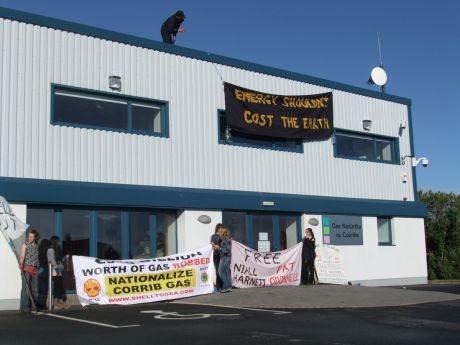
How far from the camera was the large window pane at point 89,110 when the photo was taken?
1537 centimetres

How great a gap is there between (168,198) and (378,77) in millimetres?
11775

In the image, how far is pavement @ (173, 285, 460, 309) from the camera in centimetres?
1334

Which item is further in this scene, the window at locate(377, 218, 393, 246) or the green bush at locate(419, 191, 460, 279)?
the green bush at locate(419, 191, 460, 279)

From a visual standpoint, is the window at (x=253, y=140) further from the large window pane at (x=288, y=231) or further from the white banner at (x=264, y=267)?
the white banner at (x=264, y=267)

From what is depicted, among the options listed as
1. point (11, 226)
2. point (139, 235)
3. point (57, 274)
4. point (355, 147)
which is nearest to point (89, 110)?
point (139, 235)

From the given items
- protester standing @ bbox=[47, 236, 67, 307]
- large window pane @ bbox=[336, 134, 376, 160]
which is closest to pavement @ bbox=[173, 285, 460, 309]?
protester standing @ bbox=[47, 236, 67, 307]

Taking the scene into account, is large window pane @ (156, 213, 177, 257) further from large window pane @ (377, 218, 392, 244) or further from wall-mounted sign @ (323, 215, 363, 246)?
large window pane @ (377, 218, 392, 244)

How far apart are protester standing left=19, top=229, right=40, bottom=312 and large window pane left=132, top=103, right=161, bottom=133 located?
474 cm

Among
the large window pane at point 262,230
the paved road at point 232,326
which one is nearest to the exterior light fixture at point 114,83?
the large window pane at point 262,230

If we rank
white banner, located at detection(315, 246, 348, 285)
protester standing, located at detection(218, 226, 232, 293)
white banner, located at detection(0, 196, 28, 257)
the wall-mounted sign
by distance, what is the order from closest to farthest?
white banner, located at detection(0, 196, 28, 257), protester standing, located at detection(218, 226, 232, 293), white banner, located at detection(315, 246, 348, 285), the wall-mounted sign

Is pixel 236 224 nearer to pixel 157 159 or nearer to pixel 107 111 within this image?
pixel 157 159

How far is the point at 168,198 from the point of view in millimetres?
16484

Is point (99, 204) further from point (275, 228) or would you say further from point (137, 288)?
point (275, 228)

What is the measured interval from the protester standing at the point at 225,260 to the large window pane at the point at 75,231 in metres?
3.41
